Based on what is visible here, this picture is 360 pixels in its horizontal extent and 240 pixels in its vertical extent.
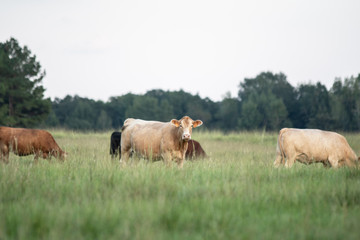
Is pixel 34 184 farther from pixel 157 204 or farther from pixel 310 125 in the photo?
pixel 310 125

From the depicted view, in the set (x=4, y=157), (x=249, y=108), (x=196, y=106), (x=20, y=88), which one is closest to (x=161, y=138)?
(x=4, y=157)

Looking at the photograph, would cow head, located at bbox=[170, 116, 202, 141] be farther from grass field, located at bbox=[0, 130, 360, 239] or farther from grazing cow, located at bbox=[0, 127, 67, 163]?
grazing cow, located at bbox=[0, 127, 67, 163]

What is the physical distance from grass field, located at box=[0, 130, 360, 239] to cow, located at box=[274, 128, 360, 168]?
→ 298cm

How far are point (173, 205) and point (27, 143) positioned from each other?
698cm

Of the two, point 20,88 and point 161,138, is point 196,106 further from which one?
point 161,138

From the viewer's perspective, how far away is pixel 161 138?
945 cm

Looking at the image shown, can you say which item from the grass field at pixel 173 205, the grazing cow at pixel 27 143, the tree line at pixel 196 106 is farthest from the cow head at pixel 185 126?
the tree line at pixel 196 106

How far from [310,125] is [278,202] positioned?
210 ft

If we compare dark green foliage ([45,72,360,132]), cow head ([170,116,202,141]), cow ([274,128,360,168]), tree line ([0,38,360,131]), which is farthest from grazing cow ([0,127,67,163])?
dark green foliage ([45,72,360,132])

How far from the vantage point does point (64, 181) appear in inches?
230

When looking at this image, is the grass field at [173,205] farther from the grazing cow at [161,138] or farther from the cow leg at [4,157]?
the grazing cow at [161,138]

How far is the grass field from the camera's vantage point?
11.9ft

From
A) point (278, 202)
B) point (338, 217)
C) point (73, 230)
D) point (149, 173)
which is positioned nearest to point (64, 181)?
point (149, 173)

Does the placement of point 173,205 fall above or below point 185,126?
below
